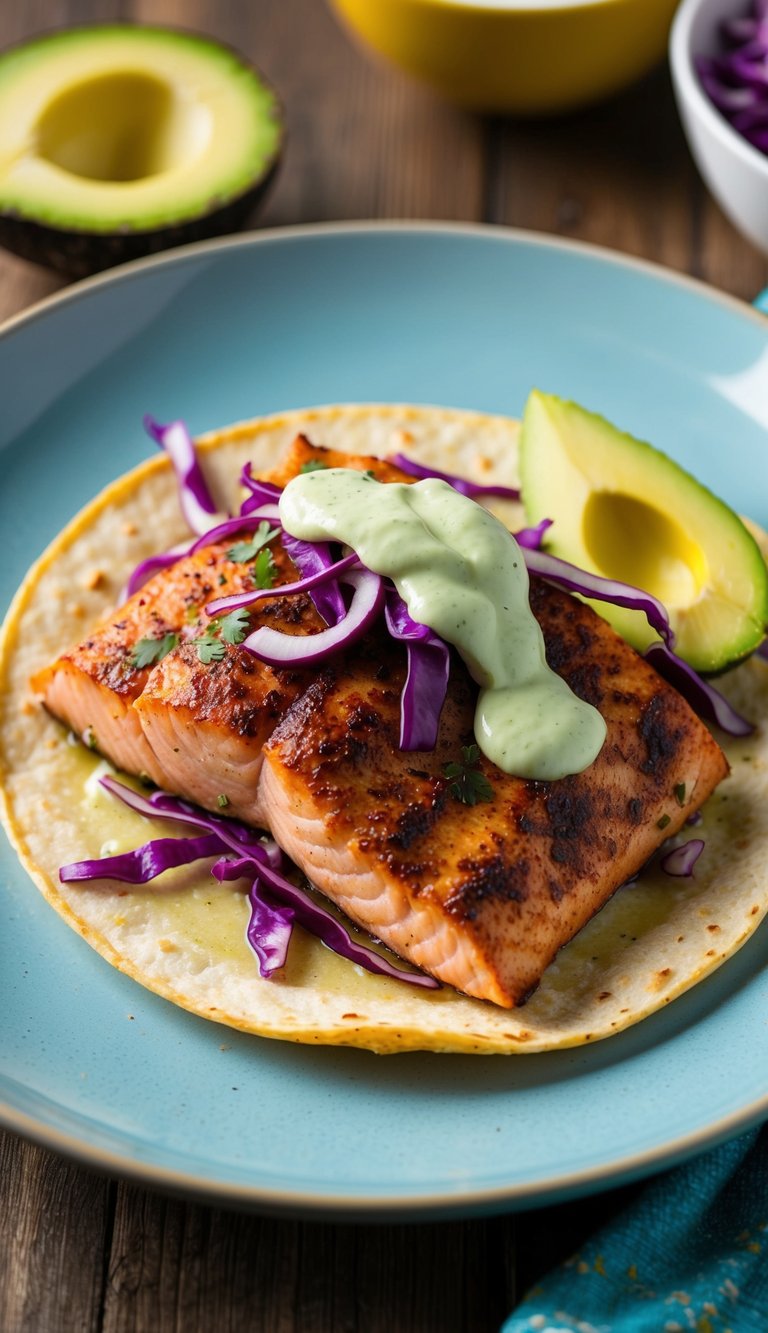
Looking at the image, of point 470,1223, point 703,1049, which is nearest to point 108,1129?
point 470,1223

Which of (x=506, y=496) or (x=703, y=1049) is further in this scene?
(x=506, y=496)

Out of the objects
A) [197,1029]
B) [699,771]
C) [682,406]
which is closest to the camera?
[197,1029]

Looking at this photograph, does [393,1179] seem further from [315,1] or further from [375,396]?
[315,1]

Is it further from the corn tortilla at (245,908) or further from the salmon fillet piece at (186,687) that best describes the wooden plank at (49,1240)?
the salmon fillet piece at (186,687)

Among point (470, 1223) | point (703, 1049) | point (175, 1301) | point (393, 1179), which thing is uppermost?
point (703, 1049)

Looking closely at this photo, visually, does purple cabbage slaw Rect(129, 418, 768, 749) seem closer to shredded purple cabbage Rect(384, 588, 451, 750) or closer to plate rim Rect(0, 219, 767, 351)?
shredded purple cabbage Rect(384, 588, 451, 750)

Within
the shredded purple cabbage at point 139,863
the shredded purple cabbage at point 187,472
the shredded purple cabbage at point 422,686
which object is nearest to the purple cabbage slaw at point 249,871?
the shredded purple cabbage at point 139,863
